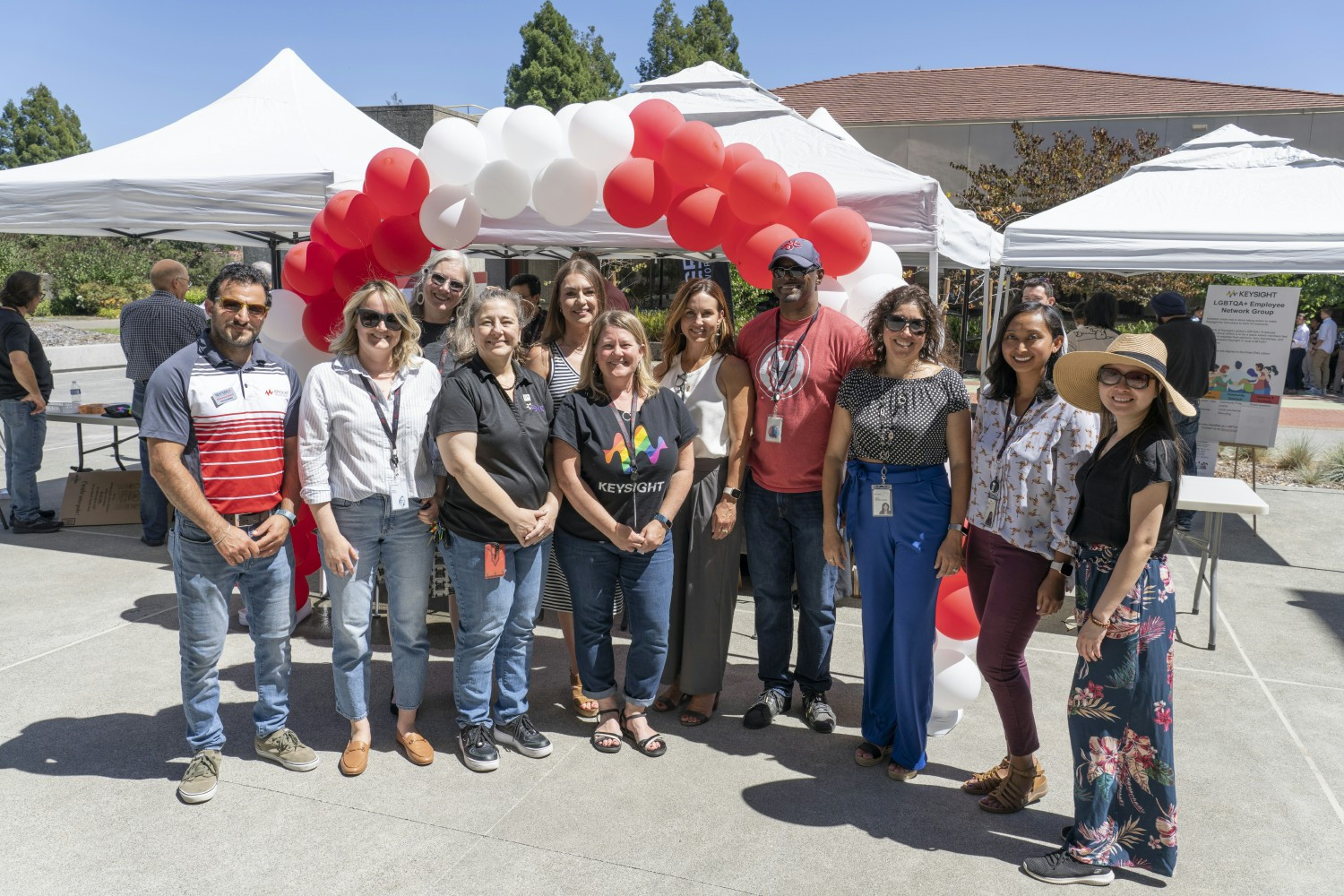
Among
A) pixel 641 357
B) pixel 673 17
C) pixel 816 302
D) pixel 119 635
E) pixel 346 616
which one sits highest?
pixel 673 17

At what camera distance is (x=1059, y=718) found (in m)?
3.93

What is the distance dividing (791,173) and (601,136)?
1.75 meters

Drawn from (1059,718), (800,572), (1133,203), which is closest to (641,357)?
(800,572)

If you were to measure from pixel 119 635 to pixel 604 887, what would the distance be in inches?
128

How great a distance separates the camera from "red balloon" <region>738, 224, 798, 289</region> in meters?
4.08

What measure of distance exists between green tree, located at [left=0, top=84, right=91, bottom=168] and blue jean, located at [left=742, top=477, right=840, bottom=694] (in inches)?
2446

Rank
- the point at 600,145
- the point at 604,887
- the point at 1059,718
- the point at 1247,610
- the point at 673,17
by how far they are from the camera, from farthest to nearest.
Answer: the point at 673,17 → the point at 1247,610 → the point at 600,145 → the point at 1059,718 → the point at 604,887

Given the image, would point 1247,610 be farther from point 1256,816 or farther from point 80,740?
point 80,740

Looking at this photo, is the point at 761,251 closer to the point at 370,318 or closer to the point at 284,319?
the point at 370,318

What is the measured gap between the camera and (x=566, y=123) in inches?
192

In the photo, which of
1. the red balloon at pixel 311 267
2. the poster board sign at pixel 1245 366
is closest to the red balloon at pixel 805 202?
the red balloon at pixel 311 267

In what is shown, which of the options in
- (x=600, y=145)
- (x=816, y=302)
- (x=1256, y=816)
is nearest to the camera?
(x=1256, y=816)

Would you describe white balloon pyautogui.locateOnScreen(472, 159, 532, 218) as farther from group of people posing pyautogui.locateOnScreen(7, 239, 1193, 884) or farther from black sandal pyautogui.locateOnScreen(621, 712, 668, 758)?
black sandal pyautogui.locateOnScreen(621, 712, 668, 758)

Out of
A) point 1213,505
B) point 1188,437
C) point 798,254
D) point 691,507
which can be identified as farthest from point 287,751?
point 1188,437
